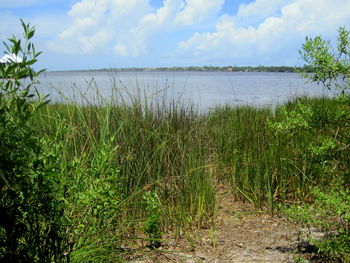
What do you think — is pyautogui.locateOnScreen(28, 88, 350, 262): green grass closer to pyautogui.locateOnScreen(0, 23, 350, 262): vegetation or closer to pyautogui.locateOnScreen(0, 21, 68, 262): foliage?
pyautogui.locateOnScreen(0, 23, 350, 262): vegetation

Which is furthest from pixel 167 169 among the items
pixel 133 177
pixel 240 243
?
pixel 240 243

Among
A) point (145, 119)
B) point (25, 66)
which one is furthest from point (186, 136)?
A: point (25, 66)

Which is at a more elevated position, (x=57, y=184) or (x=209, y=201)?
(x=57, y=184)

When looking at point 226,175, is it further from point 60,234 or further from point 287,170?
point 60,234

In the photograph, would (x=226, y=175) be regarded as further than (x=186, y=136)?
Yes

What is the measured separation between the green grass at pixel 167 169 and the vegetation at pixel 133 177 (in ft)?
0.04

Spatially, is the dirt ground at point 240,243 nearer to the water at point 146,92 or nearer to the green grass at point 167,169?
the green grass at point 167,169

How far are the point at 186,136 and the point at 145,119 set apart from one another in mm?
495

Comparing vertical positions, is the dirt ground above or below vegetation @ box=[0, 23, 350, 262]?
below

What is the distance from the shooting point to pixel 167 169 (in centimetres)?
381

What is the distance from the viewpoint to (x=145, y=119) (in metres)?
4.16

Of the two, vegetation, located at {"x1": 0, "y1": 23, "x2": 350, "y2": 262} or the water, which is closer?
vegetation, located at {"x1": 0, "y1": 23, "x2": 350, "y2": 262}

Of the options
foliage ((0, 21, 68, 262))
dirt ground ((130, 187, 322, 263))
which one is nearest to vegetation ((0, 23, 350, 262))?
foliage ((0, 21, 68, 262))

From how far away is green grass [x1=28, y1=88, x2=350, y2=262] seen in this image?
103 inches
